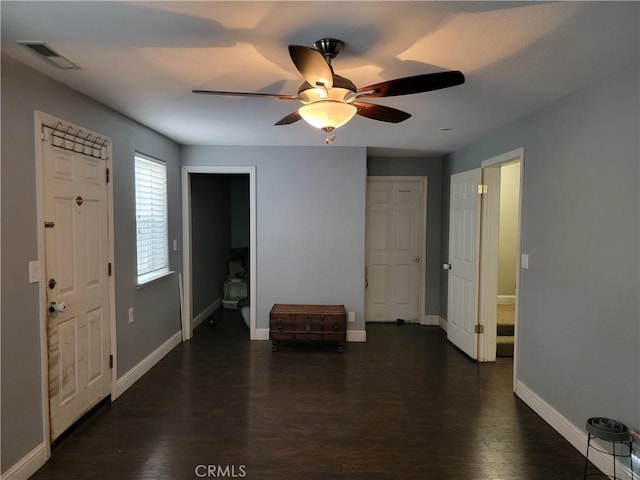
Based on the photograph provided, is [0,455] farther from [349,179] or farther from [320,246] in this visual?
[349,179]

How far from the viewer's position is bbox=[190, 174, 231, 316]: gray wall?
5.08 m

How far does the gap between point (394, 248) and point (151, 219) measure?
10.4 ft

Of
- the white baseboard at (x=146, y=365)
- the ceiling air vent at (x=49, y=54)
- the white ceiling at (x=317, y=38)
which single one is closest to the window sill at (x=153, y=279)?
the white baseboard at (x=146, y=365)

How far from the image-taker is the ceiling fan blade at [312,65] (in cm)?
142

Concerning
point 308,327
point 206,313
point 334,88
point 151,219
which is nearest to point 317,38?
point 334,88

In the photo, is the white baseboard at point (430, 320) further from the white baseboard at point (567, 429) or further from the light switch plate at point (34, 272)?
the light switch plate at point (34, 272)

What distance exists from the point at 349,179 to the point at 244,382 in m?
2.50

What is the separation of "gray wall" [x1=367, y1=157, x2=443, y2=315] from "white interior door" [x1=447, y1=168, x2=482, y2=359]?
2.37 ft

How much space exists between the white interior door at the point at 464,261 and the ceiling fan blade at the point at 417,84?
7.64ft

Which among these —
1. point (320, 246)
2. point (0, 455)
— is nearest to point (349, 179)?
point (320, 246)

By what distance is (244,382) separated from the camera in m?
3.37

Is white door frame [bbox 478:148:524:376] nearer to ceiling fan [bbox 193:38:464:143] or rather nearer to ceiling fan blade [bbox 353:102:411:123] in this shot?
ceiling fan blade [bbox 353:102:411:123]

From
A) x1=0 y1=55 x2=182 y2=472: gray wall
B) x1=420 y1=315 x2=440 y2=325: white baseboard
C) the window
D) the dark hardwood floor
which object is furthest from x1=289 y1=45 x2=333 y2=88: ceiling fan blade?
x1=420 y1=315 x2=440 y2=325: white baseboard

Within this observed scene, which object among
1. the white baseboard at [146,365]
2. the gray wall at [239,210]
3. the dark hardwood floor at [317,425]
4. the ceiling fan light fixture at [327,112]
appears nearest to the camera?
the ceiling fan light fixture at [327,112]
